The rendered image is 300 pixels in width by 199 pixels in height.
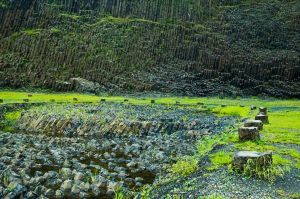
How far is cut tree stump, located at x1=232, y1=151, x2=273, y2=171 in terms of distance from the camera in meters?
18.0

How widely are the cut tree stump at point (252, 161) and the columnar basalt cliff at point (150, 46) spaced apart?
334 ft

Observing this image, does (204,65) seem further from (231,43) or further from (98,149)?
(98,149)

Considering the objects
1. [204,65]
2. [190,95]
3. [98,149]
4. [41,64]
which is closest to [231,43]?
[204,65]

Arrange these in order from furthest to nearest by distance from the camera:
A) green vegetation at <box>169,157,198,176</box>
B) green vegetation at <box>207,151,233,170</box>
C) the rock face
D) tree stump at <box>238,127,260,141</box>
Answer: the rock face
tree stump at <box>238,127,260,141</box>
green vegetation at <box>169,157,198,176</box>
green vegetation at <box>207,151,233,170</box>

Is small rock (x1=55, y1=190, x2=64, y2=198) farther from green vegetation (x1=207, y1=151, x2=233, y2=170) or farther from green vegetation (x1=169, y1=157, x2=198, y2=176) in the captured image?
green vegetation (x1=207, y1=151, x2=233, y2=170)

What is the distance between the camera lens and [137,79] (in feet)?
440

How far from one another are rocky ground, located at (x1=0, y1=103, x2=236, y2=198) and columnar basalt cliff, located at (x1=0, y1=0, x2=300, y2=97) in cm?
7397

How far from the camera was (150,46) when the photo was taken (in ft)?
517

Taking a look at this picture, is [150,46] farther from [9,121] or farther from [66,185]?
[66,185]

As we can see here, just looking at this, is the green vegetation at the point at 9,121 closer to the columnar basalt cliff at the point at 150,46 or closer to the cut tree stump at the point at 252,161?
the cut tree stump at the point at 252,161

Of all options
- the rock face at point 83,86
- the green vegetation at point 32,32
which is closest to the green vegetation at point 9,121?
the rock face at point 83,86

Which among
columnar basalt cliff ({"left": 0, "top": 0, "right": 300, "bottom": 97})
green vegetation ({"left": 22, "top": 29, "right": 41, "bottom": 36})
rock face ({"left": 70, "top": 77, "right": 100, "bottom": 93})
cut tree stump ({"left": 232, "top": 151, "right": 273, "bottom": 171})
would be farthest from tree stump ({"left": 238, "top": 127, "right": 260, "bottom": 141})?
green vegetation ({"left": 22, "top": 29, "right": 41, "bottom": 36})

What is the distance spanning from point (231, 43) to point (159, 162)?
489 ft

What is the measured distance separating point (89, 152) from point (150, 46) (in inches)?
5088
